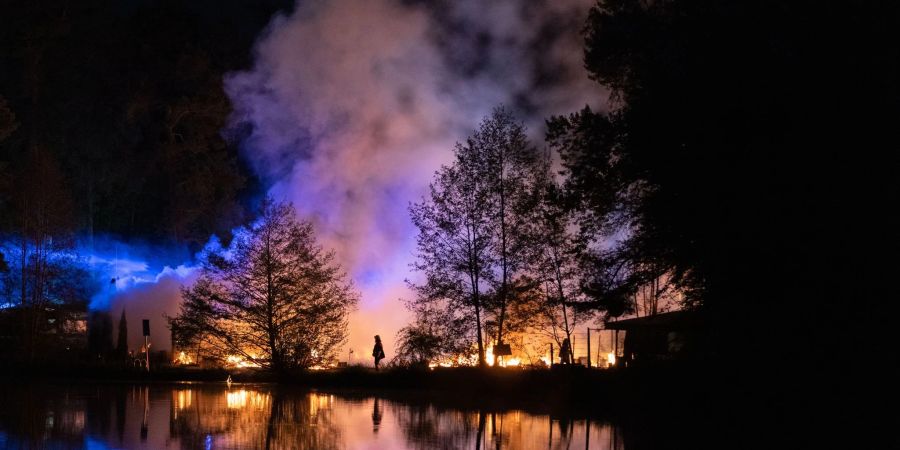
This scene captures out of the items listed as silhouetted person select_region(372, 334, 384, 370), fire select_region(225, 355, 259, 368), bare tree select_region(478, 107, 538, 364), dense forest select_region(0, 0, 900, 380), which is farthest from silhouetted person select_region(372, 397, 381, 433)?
fire select_region(225, 355, 259, 368)

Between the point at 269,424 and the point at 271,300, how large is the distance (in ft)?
47.1

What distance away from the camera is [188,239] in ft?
178

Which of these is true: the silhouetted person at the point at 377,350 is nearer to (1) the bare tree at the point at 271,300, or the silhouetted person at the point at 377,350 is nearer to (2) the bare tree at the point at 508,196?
(1) the bare tree at the point at 271,300

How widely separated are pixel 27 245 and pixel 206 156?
17.3 m

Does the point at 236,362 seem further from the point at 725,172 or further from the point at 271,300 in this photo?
the point at 725,172

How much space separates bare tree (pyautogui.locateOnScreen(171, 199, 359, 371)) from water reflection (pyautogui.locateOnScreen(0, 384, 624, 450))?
6339mm

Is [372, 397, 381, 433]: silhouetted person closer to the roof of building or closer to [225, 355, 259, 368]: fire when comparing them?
the roof of building

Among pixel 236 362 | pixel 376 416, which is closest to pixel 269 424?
pixel 376 416

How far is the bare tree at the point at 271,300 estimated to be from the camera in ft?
96.0

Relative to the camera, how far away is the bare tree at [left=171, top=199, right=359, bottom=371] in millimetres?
29250

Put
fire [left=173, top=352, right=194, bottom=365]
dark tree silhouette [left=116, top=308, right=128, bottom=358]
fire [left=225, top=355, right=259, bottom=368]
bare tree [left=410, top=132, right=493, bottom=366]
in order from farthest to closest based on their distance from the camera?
dark tree silhouette [left=116, top=308, right=128, bottom=358] → fire [left=173, top=352, right=194, bottom=365] → fire [left=225, top=355, right=259, bottom=368] → bare tree [left=410, top=132, right=493, bottom=366]

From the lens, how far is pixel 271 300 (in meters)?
29.3

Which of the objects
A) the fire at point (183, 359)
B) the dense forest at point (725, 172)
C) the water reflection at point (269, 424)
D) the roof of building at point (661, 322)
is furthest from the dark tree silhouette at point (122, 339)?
the roof of building at point (661, 322)

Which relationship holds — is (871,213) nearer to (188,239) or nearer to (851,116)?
(851,116)
